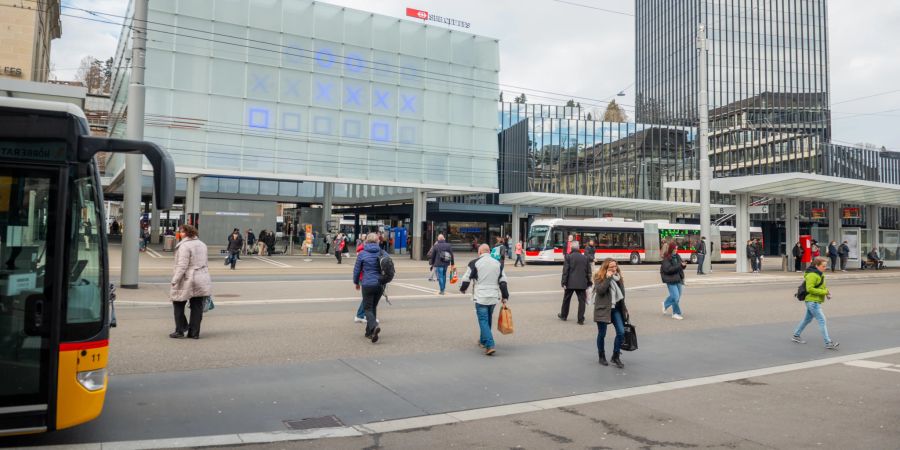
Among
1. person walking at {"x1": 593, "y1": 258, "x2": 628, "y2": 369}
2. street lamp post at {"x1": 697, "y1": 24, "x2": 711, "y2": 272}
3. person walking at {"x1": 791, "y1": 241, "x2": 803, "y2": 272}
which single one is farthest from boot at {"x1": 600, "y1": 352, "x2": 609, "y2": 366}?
person walking at {"x1": 791, "y1": 241, "x2": 803, "y2": 272}

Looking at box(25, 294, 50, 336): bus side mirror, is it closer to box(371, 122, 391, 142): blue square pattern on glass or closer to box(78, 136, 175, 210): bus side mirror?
box(78, 136, 175, 210): bus side mirror

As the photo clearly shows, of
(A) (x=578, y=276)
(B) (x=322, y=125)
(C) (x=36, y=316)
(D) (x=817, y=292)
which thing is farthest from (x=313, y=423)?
(B) (x=322, y=125)

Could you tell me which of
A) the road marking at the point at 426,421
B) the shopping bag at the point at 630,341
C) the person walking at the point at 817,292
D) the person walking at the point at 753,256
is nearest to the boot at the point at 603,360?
the shopping bag at the point at 630,341

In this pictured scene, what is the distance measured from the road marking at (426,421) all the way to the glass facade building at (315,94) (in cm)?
2751

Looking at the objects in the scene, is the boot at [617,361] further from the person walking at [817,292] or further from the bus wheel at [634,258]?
the bus wheel at [634,258]

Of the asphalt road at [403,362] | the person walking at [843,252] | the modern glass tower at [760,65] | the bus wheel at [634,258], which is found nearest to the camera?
the asphalt road at [403,362]

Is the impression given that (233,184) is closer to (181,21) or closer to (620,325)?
(181,21)

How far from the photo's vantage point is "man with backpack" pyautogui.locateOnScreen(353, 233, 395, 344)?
9328mm

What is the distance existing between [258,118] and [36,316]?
96.3 ft

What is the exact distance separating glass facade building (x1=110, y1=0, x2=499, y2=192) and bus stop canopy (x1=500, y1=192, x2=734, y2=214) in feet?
11.0


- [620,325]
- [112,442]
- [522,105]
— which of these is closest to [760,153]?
[522,105]

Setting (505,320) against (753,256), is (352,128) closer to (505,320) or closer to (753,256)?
(753,256)

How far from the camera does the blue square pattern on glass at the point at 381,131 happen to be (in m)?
35.3

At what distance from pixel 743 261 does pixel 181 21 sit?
30.5 meters
